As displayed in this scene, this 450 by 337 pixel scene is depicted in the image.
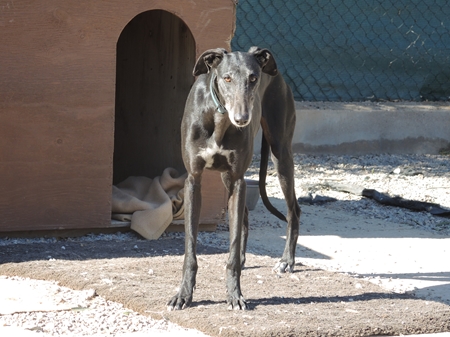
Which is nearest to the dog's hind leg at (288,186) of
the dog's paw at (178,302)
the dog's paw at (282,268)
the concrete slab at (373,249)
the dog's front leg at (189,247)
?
the dog's paw at (282,268)

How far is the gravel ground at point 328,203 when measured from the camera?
3.64m

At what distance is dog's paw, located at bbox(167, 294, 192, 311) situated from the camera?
3.87m

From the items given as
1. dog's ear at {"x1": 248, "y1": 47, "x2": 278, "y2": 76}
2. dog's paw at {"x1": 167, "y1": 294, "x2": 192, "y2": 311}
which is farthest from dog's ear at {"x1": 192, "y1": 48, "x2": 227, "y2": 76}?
dog's paw at {"x1": 167, "y1": 294, "x2": 192, "y2": 311}

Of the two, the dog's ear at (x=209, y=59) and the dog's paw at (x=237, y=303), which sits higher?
the dog's ear at (x=209, y=59)

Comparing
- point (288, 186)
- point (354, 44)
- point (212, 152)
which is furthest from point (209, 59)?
point (354, 44)

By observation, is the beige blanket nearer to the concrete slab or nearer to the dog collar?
the concrete slab

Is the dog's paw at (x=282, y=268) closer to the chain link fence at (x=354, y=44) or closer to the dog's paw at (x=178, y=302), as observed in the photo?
the dog's paw at (x=178, y=302)

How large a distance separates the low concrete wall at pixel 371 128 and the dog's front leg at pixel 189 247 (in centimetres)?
401

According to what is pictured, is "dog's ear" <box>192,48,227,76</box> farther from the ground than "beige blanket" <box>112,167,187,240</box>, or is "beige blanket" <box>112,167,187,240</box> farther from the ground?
"dog's ear" <box>192,48,227,76</box>

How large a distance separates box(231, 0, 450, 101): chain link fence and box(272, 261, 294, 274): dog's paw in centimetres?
376

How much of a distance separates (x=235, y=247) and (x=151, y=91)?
2665mm

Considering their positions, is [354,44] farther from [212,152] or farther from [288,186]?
[212,152]

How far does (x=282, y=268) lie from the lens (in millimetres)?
4793

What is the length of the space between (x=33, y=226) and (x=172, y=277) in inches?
46.5
